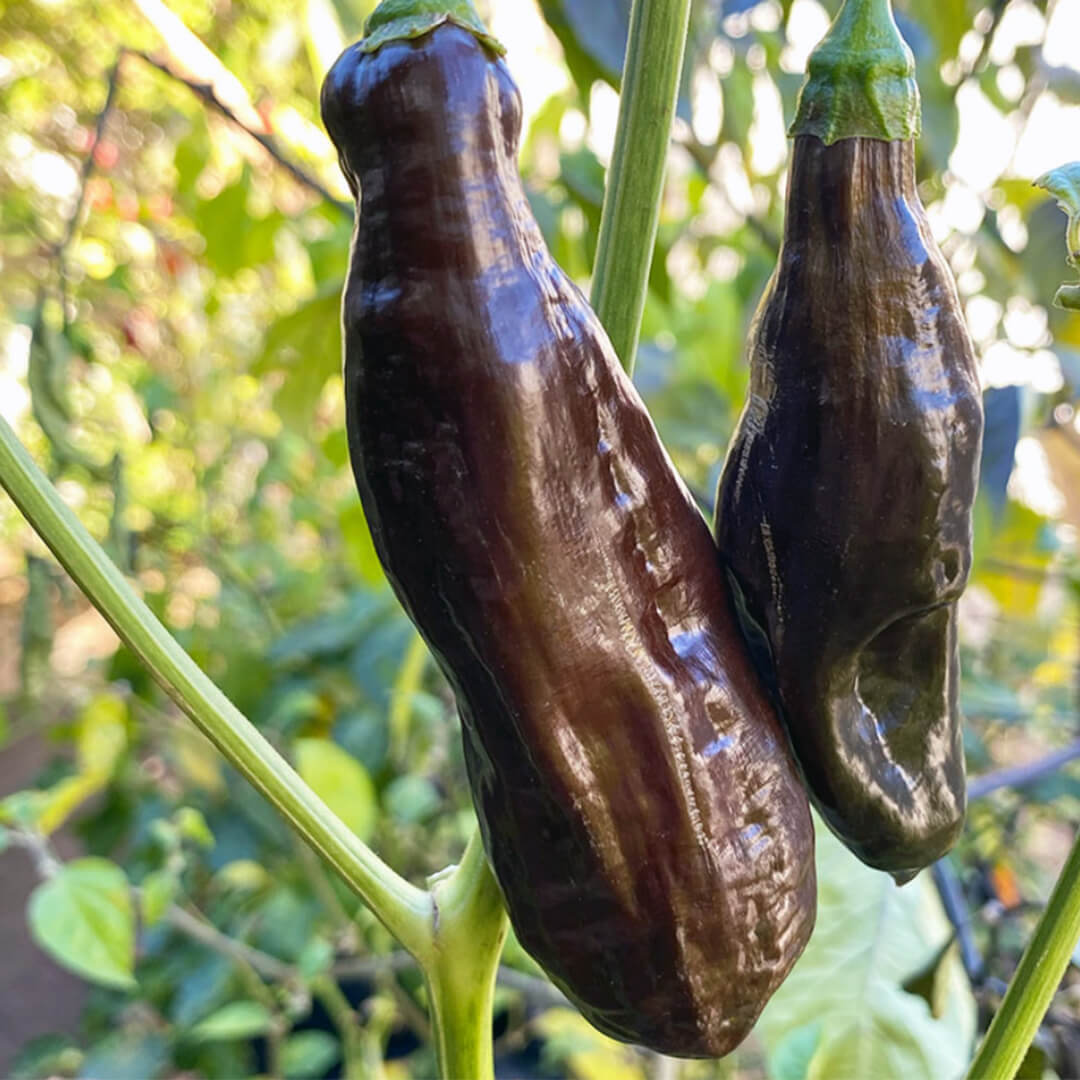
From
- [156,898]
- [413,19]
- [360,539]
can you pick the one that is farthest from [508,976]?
[413,19]

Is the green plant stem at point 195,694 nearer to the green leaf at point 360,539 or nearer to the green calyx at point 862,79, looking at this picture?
the green calyx at point 862,79

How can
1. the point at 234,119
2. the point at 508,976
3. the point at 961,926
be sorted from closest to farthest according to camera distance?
the point at 961,926 → the point at 234,119 → the point at 508,976

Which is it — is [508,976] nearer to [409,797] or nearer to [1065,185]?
[409,797]

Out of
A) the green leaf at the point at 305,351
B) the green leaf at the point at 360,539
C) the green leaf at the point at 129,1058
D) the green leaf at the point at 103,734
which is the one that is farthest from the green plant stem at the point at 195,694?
the green leaf at the point at 129,1058

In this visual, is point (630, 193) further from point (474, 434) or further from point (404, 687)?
point (404, 687)

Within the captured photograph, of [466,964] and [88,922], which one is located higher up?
[466,964]
